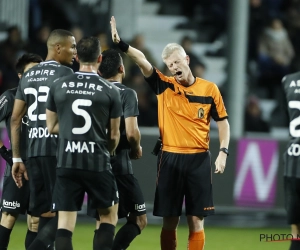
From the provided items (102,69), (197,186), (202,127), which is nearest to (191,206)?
(197,186)

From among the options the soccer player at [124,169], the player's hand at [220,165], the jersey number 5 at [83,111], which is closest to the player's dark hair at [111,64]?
the soccer player at [124,169]

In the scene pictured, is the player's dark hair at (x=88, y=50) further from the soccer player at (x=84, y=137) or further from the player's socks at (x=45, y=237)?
the player's socks at (x=45, y=237)

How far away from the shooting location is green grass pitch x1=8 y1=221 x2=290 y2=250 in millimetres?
9266

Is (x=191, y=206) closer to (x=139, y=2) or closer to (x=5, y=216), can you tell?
(x=5, y=216)

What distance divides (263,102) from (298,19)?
1773 millimetres

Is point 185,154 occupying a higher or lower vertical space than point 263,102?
lower

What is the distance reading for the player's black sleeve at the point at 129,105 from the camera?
720cm

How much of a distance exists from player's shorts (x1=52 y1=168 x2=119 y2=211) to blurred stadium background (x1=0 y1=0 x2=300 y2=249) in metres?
4.59

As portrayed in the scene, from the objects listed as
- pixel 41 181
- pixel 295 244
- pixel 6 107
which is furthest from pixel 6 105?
pixel 295 244

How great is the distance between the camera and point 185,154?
7383 millimetres

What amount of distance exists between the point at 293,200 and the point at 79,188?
1.81m

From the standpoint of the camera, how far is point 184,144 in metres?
7.38

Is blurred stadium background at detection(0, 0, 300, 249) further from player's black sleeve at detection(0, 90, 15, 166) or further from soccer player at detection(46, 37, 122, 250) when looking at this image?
soccer player at detection(46, 37, 122, 250)

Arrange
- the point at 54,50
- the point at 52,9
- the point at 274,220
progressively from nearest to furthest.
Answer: the point at 54,50
the point at 274,220
the point at 52,9
